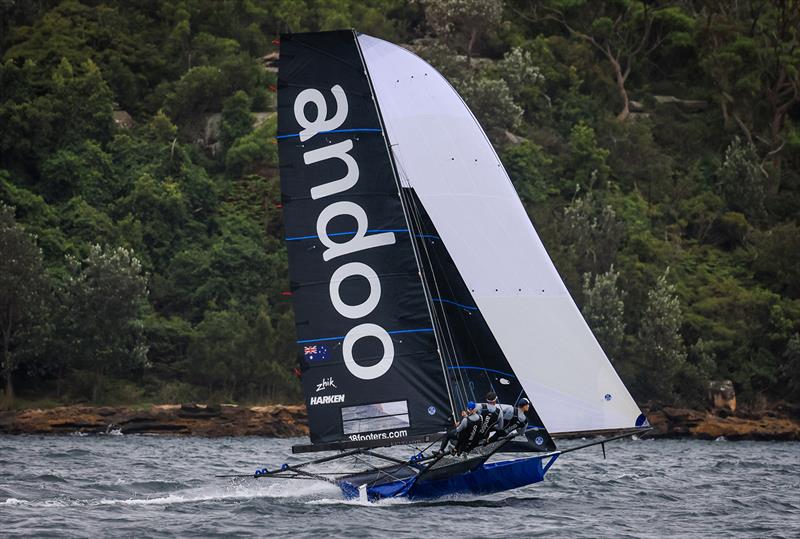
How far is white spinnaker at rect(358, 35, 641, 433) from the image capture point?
19531mm

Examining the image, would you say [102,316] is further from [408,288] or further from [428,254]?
[408,288]

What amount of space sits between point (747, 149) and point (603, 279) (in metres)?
17.2

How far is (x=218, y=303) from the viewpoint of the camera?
52.9 meters

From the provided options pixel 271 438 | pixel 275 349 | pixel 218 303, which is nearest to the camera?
pixel 271 438

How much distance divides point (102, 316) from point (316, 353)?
2765cm

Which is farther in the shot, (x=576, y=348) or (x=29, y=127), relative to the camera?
(x=29, y=127)

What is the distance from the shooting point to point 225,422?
43.6 m

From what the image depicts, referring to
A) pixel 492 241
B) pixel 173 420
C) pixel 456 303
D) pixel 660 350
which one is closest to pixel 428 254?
pixel 456 303

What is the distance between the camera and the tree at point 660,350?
48.8 meters

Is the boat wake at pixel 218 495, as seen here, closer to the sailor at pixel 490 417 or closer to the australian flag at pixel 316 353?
the australian flag at pixel 316 353

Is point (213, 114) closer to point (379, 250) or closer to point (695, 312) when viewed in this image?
point (695, 312)

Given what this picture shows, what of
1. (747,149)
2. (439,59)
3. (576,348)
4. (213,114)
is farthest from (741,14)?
(576,348)

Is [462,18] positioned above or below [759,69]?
above

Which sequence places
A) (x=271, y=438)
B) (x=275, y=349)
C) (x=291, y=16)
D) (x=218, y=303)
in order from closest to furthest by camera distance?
(x=271, y=438) < (x=275, y=349) < (x=218, y=303) < (x=291, y=16)
